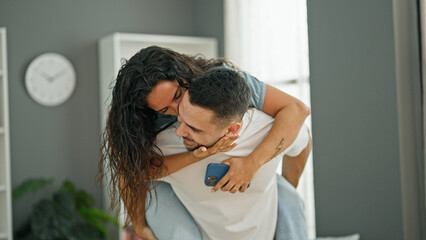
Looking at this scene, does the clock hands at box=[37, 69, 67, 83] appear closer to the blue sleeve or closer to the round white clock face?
the round white clock face

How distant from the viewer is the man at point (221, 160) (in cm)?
135

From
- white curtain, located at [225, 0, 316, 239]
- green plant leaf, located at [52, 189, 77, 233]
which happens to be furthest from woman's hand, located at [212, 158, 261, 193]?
green plant leaf, located at [52, 189, 77, 233]

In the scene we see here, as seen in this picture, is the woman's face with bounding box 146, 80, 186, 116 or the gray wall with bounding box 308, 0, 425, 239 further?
the gray wall with bounding box 308, 0, 425, 239

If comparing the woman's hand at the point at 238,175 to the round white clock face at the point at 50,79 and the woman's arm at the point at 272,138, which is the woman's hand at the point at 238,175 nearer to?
the woman's arm at the point at 272,138

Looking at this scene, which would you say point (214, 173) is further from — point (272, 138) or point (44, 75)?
point (44, 75)

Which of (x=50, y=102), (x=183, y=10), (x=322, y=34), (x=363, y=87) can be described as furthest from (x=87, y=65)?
(x=363, y=87)

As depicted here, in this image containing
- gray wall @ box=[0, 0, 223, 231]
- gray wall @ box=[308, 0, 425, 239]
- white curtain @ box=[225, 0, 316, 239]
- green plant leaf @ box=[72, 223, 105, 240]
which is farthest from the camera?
gray wall @ box=[0, 0, 223, 231]

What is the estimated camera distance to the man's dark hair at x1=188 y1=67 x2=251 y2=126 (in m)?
1.33

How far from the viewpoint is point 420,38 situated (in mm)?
2463

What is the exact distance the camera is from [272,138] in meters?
1.55

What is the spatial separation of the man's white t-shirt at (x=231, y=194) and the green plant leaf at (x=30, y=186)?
2558mm

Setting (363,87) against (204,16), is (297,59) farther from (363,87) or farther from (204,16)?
(204,16)

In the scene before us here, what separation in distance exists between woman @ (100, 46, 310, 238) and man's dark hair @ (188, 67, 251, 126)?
0.30 feet

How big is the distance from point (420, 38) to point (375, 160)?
678mm
